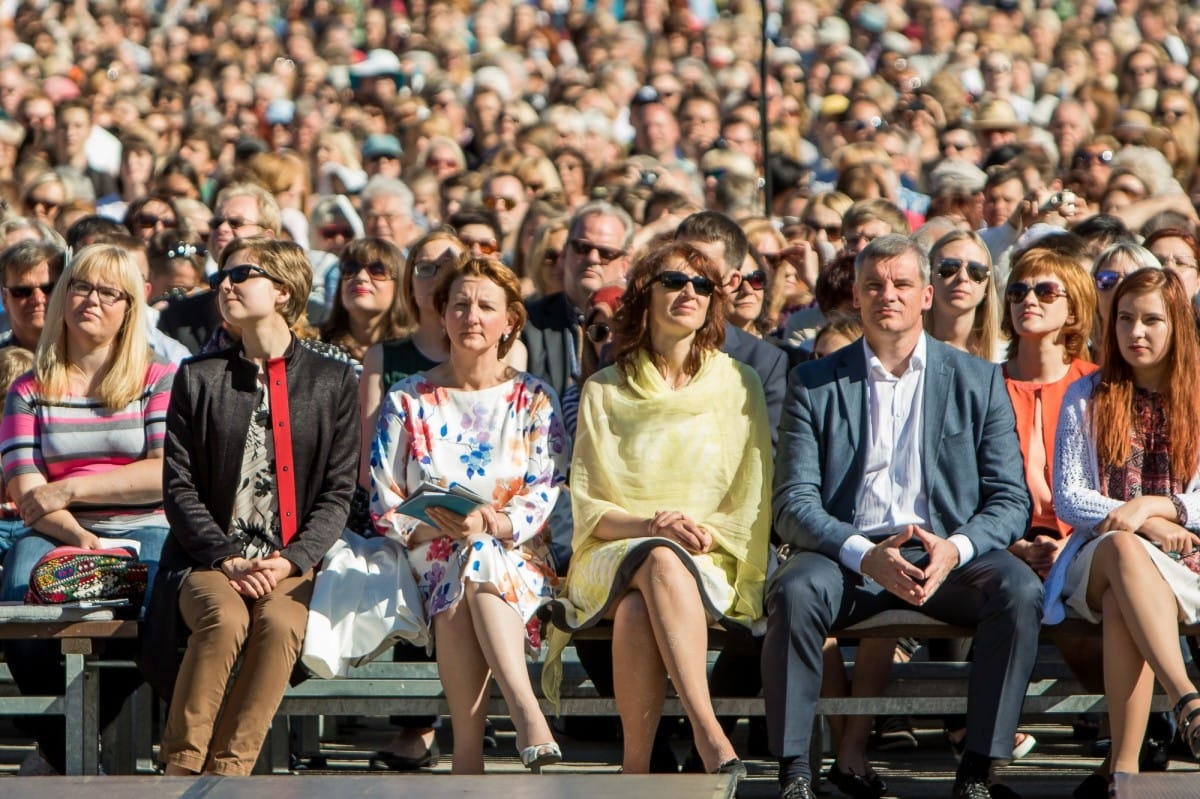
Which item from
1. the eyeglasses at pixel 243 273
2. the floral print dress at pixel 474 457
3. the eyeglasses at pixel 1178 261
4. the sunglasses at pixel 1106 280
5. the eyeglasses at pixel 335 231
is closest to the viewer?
the floral print dress at pixel 474 457

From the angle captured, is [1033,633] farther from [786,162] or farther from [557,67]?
[557,67]

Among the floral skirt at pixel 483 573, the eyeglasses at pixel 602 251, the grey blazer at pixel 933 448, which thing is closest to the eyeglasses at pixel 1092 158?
the eyeglasses at pixel 602 251

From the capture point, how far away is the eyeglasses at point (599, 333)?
24.2 feet

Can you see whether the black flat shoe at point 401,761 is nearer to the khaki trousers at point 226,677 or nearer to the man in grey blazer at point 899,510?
the khaki trousers at point 226,677

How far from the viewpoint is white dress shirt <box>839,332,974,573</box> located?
6.52 meters

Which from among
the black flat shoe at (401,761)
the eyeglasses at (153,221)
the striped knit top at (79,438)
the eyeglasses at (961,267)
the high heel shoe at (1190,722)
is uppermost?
the eyeglasses at (153,221)

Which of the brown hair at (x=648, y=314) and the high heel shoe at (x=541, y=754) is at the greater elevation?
the brown hair at (x=648, y=314)

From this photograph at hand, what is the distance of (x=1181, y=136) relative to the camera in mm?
13078

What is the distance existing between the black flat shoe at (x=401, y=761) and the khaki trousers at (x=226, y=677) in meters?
0.91

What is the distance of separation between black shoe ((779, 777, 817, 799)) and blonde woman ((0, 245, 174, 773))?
7.52ft

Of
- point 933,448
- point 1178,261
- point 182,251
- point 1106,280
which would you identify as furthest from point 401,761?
point 1178,261

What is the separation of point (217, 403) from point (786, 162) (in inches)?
257

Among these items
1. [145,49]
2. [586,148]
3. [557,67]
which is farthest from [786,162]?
[145,49]

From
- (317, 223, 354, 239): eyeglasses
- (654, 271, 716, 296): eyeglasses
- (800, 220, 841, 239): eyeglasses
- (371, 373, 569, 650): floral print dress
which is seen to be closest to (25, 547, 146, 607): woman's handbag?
(371, 373, 569, 650): floral print dress
